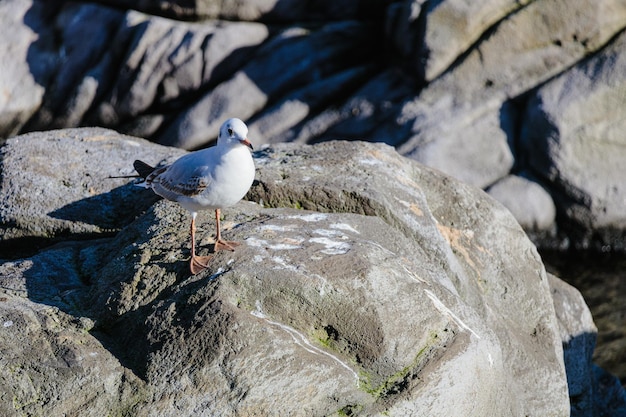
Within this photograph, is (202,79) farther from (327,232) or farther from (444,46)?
(327,232)

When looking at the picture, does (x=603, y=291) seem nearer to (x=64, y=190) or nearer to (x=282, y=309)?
(x=64, y=190)

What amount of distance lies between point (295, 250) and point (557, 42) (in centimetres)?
915

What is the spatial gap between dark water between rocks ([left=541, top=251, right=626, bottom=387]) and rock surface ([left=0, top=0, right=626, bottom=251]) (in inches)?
15.4

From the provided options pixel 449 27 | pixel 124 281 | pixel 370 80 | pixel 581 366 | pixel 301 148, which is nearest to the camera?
pixel 124 281

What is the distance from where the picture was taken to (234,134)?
4.67 meters

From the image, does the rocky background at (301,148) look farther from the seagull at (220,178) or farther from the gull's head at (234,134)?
the gull's head at (234,134)

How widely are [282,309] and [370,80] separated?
396 inches

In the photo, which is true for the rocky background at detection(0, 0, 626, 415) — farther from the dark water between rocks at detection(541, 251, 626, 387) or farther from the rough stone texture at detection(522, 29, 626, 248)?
the dark water between rocks at detection(541, 251, 626, 387)

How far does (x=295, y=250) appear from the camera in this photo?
4.44 meters

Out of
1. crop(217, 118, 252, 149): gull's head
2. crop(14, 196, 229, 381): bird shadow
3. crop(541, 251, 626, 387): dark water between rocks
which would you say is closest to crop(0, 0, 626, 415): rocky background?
crop(14, 196, 229, 381): bird shadow

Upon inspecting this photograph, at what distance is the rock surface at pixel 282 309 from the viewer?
3.88 meters

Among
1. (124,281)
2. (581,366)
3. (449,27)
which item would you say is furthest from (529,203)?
(124,281)

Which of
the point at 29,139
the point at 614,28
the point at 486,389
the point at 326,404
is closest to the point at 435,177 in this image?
the point at 486,389

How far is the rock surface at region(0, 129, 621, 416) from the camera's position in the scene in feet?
12.7
